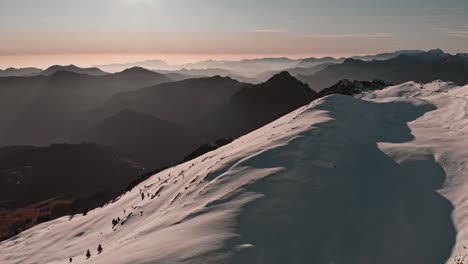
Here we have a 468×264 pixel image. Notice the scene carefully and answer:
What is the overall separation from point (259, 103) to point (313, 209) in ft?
560

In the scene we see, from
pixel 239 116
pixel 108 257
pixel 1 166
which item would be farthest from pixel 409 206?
pixel 239 116

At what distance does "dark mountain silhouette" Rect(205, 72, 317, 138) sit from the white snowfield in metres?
137

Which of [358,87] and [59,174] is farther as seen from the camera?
[59,174]

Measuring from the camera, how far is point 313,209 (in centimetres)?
1659

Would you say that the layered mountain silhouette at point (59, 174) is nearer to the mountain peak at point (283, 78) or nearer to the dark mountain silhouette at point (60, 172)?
the dark mountain silhouette at point (60, 172)

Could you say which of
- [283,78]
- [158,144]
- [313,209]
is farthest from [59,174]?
[313,209]

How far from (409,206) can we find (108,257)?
538 inches

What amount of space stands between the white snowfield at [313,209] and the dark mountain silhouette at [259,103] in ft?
449

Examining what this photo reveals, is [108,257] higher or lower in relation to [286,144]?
lower

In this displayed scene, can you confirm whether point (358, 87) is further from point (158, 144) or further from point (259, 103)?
point (158, 144)

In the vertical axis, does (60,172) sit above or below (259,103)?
below

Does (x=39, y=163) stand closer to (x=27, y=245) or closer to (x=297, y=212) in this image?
(x=27, y=245)

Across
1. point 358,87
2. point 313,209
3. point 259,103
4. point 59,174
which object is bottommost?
point 59,174

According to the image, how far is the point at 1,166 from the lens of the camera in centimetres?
13488
